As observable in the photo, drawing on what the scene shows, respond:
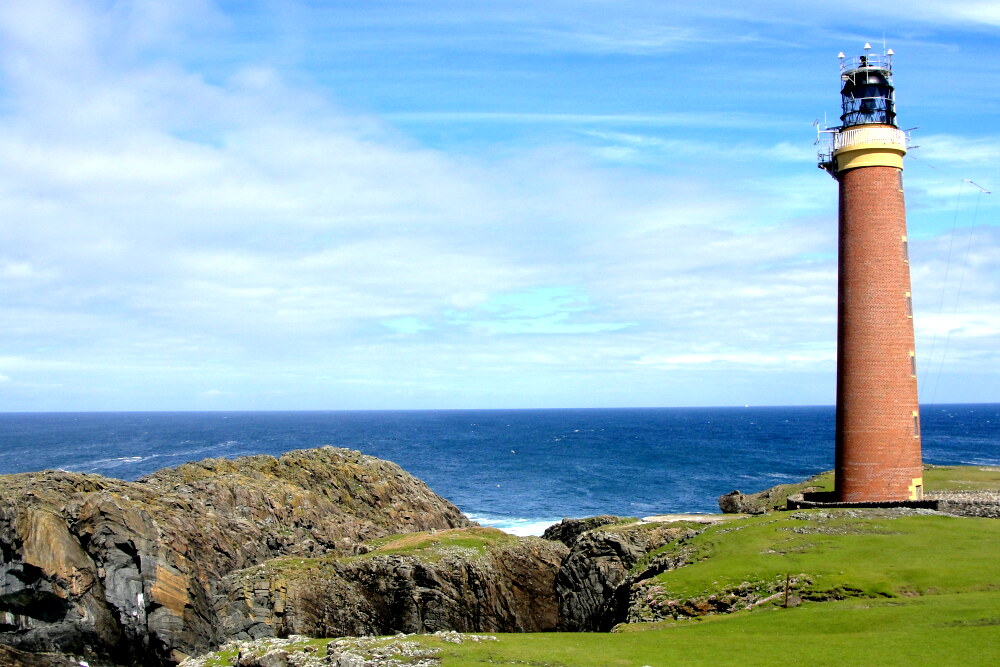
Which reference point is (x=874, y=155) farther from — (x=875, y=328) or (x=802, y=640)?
(x=802, y=640)

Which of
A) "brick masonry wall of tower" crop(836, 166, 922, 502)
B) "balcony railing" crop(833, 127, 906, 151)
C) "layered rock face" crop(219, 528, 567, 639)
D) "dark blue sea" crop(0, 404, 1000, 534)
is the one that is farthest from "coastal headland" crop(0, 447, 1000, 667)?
"dark blue sea" crop(0, 404, 1000, 534)

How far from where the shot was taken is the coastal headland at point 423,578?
85.9 feet

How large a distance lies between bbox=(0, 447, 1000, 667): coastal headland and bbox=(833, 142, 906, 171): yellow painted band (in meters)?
16.9

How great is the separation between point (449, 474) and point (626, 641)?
318 ft

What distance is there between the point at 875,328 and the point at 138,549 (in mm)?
38833

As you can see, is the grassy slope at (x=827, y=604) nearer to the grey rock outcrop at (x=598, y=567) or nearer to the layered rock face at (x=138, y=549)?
the grey rock outcrop at (x=598, y=567)

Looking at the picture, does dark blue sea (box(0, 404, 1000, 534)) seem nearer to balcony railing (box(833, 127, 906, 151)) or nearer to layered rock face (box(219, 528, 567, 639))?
layered rock face (box(219, 528, 567, 639))

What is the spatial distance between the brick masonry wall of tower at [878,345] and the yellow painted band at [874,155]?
25 centimetres

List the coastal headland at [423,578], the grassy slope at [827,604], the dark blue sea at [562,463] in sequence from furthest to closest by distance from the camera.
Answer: the dark blue sea at [562,463] < the coastal headland at [423,578] < the grassy slope at [827,604]

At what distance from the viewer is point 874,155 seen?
39.4m

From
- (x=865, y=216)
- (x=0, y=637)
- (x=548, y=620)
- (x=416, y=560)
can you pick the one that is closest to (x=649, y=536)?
(x=548, y=620)

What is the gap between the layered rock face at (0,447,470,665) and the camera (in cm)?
3778

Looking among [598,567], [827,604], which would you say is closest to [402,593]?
[598,567]

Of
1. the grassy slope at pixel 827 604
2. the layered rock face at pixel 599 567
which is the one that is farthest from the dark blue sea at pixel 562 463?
the grassy slope at pixel 827 604
